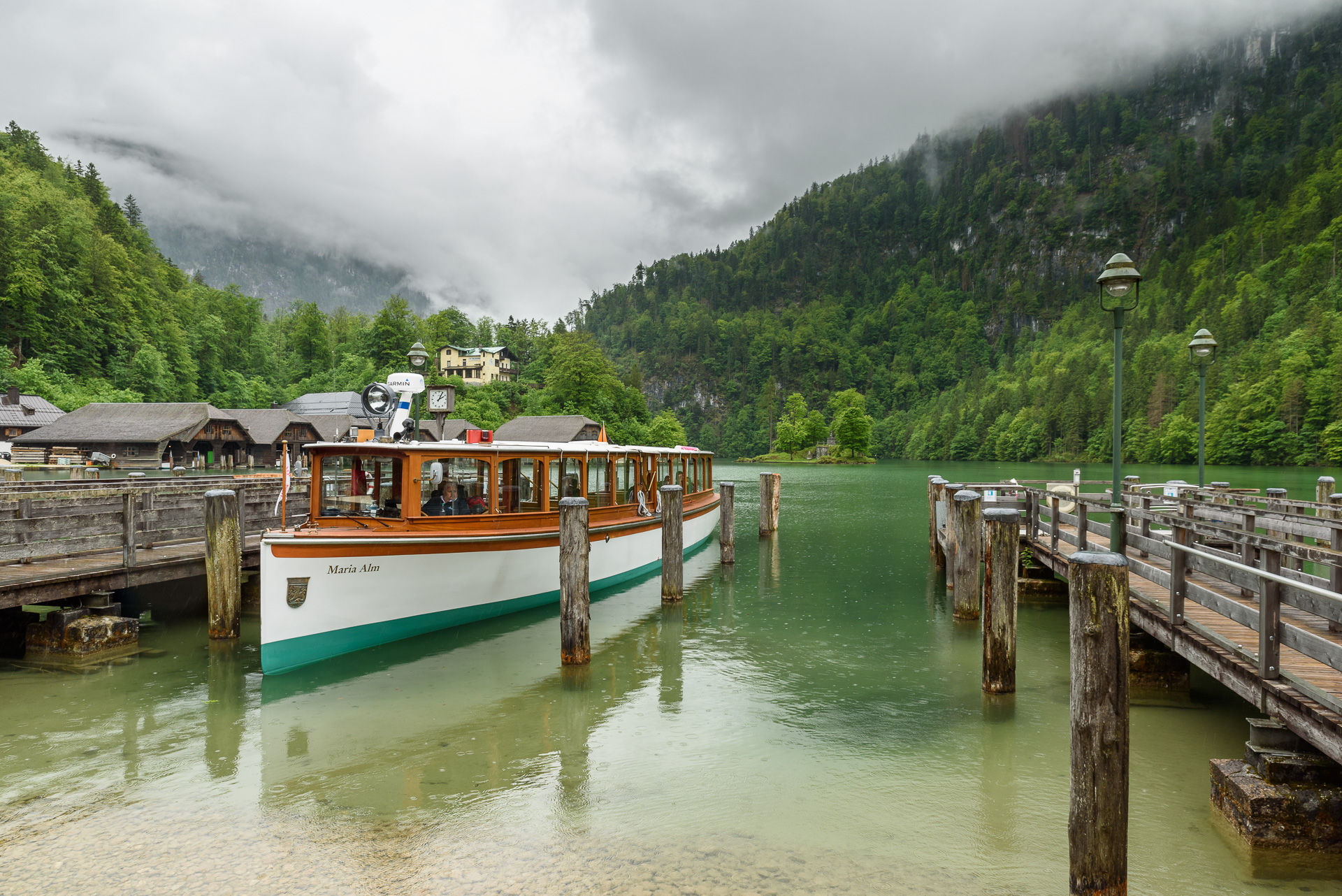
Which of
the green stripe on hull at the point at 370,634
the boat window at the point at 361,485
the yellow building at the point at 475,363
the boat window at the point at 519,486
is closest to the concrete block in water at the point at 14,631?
the green stripe on hull at the point at 370,634

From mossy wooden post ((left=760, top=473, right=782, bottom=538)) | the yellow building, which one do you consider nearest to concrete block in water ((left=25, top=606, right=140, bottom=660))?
mossy wooden post ((left=760, top=473, right=782, bottom=538))

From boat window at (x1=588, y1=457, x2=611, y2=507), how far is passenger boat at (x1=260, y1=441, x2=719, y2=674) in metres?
0.05

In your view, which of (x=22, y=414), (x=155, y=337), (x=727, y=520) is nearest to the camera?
(x=727, y=520)

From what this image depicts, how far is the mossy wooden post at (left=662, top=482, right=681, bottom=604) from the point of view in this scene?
1383cm

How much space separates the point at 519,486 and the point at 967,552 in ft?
25.7

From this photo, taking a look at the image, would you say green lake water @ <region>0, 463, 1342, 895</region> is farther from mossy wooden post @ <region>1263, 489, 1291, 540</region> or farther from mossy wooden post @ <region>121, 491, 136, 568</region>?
mossy wooden post @ <region>1263, 489, 1291, 540</region>

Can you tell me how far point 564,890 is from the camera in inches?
203

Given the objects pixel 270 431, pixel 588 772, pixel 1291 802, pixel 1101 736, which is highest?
pixel 270 431

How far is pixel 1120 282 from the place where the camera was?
8.95 meters

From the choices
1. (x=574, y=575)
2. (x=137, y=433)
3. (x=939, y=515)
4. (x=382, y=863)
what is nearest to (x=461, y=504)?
(x=574, y=575)

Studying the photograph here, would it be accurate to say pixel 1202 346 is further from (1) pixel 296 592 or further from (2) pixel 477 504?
(1) pixel 296 592

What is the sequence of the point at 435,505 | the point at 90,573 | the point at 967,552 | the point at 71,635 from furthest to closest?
the point at 967,552 → the point at 435,505 → the point at 71,635 → the point at 90,573

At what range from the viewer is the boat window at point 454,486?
1149cm

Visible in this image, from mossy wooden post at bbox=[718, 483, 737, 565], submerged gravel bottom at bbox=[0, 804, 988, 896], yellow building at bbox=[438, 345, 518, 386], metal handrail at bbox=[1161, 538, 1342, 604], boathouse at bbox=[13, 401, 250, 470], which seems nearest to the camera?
metal handrail at bbox=[1161, 538, 1342, 604]
